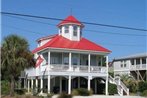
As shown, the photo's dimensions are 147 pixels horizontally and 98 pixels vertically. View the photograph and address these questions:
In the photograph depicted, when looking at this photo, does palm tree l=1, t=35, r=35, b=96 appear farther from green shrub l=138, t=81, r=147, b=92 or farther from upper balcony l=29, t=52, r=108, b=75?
green shrub l=138, t=81, r=147, b=92

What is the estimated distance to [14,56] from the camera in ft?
122

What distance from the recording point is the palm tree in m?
36.8

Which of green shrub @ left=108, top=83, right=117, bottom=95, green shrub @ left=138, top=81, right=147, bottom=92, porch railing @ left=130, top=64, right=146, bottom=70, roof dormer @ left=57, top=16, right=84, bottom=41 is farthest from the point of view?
porch railing @ left=130, top=64, right=146, bottom=70

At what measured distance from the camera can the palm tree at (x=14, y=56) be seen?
121ft

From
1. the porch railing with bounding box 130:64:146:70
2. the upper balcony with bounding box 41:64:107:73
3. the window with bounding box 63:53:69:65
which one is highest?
the window with bounding box 63:53:69:65

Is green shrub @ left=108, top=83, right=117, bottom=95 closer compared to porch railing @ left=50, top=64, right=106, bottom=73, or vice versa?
porch railing @ left=50, top=64, right=106, bottom=73

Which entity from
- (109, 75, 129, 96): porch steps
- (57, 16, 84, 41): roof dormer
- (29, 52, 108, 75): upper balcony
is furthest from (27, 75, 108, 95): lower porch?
(57, 16, 84, 41): roof dormer

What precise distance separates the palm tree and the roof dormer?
12.5 metres

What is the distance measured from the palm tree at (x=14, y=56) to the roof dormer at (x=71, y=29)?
1248 centimetres

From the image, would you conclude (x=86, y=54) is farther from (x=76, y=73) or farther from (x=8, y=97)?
(x=8, y=97)

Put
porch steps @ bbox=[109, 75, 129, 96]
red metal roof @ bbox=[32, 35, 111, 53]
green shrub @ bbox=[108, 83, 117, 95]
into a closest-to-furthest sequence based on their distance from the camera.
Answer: red metal roof @ bbox=[32, 35, 111, 53] < green shrub @ bbox=[108, 83, 117, 95] < porch steps @ bbox=[109, 75, 129, 96]

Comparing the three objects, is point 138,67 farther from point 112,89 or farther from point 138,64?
point 112,89

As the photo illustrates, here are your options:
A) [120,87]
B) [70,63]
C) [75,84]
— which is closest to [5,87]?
[70,63]

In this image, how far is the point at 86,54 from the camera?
161ft
